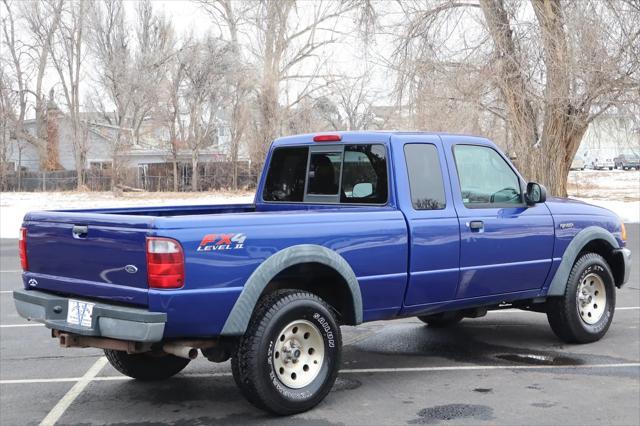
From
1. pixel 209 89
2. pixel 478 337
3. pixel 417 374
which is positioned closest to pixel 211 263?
pixel 417 374

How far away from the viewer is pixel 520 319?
30.1ft

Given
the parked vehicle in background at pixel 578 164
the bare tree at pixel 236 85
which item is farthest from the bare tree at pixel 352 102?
the parked vehicle in background at pixel 578 164

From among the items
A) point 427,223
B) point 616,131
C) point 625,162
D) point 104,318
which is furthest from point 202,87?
point 625,162

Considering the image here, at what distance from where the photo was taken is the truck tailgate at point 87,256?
5.06m

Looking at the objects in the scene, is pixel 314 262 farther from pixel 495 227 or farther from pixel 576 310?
pixel 576 310

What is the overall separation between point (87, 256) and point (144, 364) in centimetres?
153

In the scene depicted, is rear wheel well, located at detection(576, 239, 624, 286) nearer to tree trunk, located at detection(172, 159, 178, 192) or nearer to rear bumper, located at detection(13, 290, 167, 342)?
rear bumper, located at detection(13, 290, 167, 342)

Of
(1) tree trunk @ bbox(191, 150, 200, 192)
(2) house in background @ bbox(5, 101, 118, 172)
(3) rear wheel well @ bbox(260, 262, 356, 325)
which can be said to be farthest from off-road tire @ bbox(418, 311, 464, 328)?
(2) house in background @ bbox(5, 101, 118, 172)

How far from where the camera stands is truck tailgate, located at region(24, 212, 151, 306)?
5062 mm

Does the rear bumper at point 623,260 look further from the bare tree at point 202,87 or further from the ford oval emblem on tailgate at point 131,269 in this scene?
the bare tree at point 202,87

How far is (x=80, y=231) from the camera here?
5359mm

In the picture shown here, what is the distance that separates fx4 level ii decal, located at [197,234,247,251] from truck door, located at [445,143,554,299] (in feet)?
6.99

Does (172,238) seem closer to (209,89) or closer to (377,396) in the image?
(377,396)

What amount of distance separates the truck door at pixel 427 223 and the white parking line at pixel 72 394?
8.64 ft
